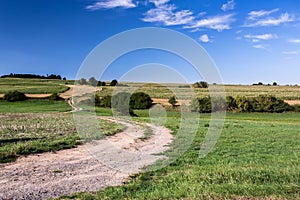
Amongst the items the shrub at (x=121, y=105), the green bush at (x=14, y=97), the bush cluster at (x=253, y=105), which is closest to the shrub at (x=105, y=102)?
the shrub at (x=121, y=105)

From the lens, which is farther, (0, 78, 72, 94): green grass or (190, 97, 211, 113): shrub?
(0, 78, 72, 94): green grass

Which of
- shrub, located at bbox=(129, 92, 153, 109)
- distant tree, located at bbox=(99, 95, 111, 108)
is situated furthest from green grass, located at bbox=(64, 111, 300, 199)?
distant tree, located at bbox=(99, 95, 111, 108)

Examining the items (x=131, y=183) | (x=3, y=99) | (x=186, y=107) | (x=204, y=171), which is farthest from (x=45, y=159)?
(x=3, y=99)

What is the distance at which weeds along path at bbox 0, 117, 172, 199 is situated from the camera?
873 cm

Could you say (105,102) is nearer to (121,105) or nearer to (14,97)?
(121,105)

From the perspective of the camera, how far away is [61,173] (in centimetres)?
1077

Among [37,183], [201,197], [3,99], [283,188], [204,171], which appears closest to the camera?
[201,197]

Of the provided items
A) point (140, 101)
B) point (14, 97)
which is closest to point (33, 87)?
point (14, 97)

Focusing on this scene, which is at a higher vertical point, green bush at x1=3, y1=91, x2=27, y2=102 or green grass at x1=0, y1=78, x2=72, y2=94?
green grass at x1=0, y1=78, x2=72, y2=94

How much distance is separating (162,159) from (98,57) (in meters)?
4.75

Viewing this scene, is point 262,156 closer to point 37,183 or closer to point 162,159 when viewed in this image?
point 162,159

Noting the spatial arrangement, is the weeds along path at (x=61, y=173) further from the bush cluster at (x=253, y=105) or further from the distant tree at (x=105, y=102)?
the distant tree at (x=105, y=102)

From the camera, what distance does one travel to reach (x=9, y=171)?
10914mm

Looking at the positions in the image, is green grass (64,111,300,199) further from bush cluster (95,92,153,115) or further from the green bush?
the green bush
